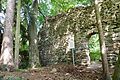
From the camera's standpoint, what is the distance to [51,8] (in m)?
18.1

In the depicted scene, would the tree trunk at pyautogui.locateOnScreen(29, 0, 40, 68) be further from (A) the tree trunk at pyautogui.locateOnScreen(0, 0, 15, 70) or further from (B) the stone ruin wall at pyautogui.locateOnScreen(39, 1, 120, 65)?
(A) the tree trunk at pyautogui.locateOnScreen(0, 0, 15, 70)

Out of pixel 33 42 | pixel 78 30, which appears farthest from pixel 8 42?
pixel 78 30

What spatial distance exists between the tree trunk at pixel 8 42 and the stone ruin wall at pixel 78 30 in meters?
3.26

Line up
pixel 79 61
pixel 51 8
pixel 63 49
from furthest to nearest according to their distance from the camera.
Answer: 1. pixel 51 8
2. pixel 63 49
3. pixel 79 61

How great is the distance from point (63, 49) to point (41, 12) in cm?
593

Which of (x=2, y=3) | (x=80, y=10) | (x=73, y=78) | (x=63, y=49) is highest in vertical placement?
(x=2, y=3)

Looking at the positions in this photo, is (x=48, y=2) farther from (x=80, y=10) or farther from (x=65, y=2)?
(x=80, y=10)

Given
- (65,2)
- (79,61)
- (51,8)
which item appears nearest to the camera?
(79,61)

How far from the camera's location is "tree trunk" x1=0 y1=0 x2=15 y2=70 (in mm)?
8766

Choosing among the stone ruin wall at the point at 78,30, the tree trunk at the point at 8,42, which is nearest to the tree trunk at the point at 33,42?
the stone ruin wall at the point at 78,30

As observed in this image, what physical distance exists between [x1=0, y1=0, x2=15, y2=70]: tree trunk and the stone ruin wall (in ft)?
10.7

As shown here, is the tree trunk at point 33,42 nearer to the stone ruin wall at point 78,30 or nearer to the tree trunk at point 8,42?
the stone ruin wall at point 78,30

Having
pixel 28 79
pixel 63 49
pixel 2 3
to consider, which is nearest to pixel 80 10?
pixel 63 49

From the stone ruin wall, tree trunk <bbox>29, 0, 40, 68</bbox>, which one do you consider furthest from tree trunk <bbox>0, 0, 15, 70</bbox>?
the stone ruin wall
